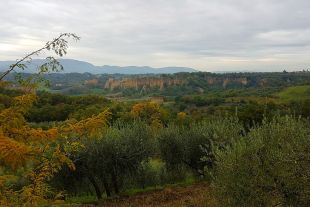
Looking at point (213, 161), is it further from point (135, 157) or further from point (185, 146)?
point (185, 146)

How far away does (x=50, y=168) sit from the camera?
7.60 metres

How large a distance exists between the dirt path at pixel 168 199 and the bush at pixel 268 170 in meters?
6.79

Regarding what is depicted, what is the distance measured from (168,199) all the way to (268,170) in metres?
10.4

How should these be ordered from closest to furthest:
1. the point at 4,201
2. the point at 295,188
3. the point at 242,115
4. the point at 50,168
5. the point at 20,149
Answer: the point at 20,149 < the point at 4,201 < the point at 50,168 < the point at 295,188 < the point at 242,115

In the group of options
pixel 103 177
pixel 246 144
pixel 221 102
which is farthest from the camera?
pixel 221 102

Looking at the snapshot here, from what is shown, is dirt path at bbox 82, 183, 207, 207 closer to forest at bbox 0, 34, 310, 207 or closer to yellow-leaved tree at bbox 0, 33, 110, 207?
forest at bbox 0, 34, 310, 207

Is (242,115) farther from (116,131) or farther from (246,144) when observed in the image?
(246,144)

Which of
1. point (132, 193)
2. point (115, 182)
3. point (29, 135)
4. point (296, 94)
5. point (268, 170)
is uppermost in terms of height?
point (29, 135)

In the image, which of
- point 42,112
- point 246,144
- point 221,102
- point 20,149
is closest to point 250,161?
point 246,144

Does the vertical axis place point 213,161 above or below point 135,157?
above

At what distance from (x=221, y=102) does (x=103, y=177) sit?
9748 centimetres

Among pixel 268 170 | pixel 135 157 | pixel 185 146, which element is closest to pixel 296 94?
pixel 185 146

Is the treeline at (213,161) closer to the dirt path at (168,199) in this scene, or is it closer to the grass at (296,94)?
the dirt path at (168,199)

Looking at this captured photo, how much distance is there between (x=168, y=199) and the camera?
64.1 ft
